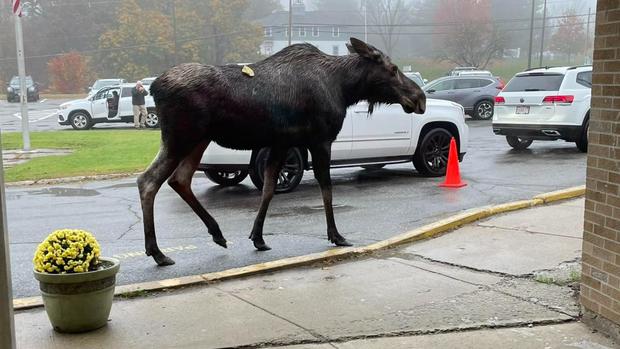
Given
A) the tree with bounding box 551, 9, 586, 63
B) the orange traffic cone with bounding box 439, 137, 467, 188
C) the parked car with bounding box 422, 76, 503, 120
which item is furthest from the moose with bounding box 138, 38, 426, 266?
the tree with bounding box 551, 9, 586, 63

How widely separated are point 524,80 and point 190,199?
36.1ft

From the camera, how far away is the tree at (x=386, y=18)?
7612 centimetres

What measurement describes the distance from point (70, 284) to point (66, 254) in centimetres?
21

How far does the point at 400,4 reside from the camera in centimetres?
7950

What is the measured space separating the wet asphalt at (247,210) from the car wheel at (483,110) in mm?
11881

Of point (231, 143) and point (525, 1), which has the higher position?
point (525, 1)

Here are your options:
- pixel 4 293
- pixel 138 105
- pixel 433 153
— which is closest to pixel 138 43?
pixel 138 105

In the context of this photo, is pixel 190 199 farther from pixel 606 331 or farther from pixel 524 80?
pixel 524 80

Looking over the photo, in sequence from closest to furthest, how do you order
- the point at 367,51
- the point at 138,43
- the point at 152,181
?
the point at 152,181 < the point at 367,51 < the point at 138,43

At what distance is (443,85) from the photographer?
85.3 ft

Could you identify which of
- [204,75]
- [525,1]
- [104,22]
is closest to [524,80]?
[204,75]

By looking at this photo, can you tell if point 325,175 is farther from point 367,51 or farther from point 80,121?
point 80,121

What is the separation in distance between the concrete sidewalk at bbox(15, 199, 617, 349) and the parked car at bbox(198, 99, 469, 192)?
13.6 ft

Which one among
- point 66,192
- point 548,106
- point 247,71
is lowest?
point 66,192
